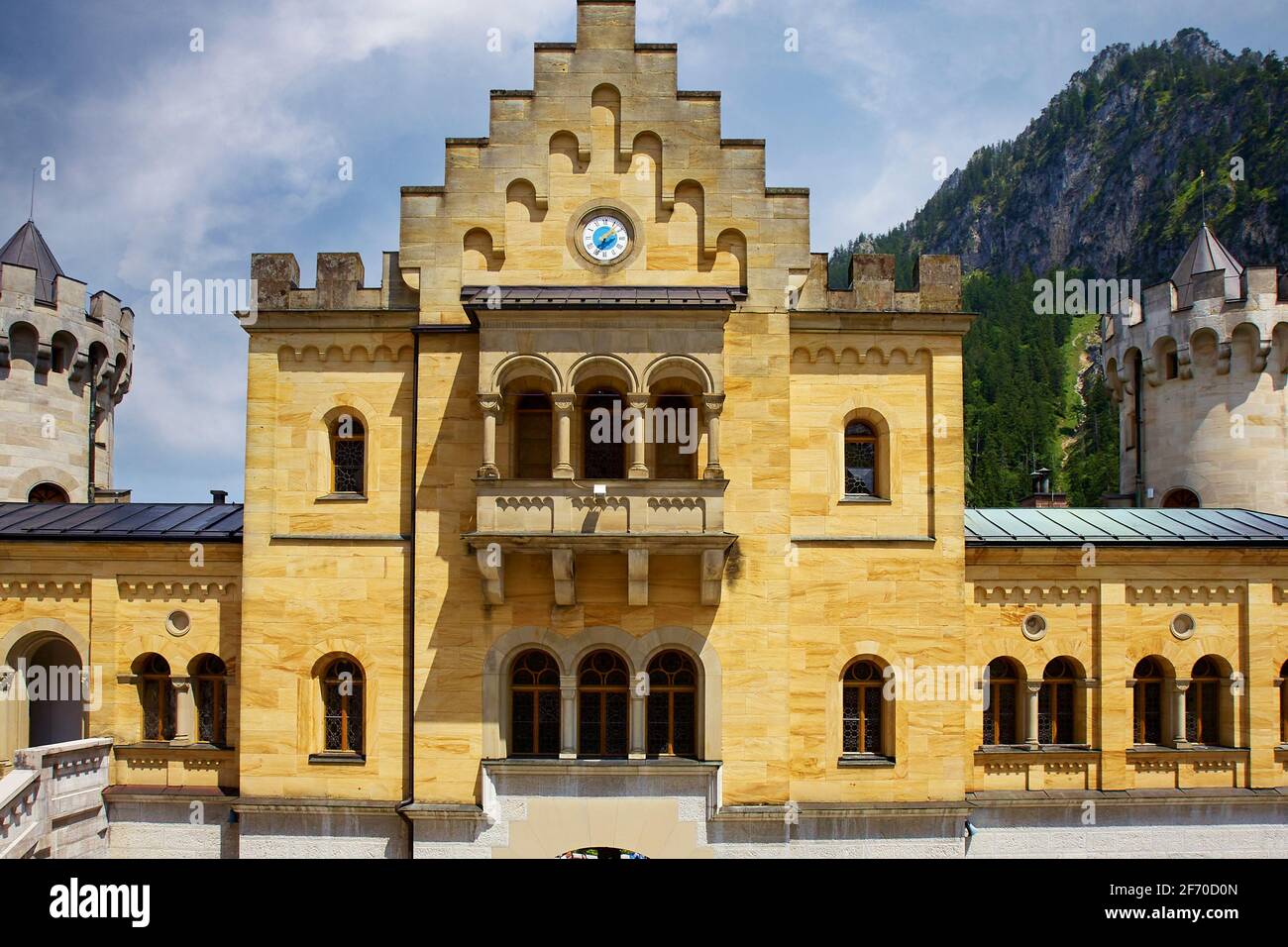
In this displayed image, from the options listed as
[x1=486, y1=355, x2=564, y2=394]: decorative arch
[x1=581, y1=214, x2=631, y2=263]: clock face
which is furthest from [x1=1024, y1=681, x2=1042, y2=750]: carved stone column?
[x1=581, y1=214, x2=631, y2=263]: clock face

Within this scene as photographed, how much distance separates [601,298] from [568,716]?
821cm

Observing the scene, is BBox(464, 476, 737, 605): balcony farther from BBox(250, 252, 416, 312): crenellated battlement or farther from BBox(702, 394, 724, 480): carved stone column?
BBox(250, 252, 416, 312): crenellated battlement

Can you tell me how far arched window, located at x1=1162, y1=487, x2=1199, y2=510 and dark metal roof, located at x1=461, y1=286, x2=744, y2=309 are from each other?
1885 centimetres

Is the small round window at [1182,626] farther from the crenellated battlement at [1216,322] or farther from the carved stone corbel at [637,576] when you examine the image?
the carved stone corbel at [637,576]

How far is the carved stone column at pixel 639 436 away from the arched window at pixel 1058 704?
10.2 meters

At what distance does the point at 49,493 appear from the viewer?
90.3 feet

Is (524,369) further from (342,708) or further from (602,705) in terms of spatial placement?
(342,708)

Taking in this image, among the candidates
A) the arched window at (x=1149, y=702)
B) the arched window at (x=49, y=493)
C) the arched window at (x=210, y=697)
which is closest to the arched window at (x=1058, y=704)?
the arched window at (x=1149, y=702)

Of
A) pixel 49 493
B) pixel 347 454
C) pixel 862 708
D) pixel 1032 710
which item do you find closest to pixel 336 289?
pixel 347 454

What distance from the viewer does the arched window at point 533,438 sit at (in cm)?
1878
